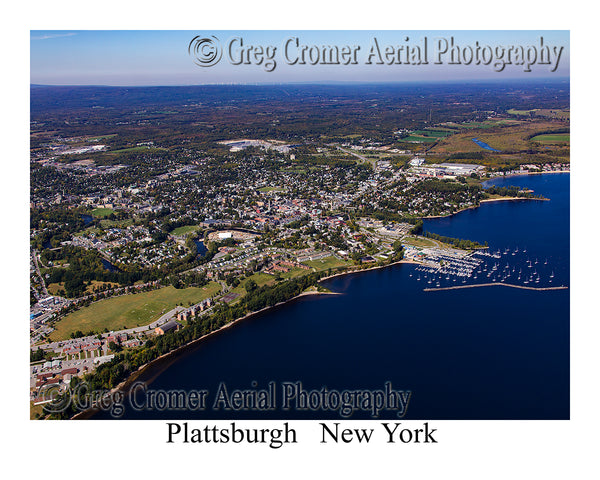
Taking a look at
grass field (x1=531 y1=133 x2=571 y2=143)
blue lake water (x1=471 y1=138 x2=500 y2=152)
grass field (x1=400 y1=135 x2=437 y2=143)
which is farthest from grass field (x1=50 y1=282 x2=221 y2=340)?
grass field (x1=531 y1=133 x2=571 y2=143)

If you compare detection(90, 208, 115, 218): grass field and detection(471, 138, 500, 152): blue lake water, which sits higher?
detection(471, 138, 500, 152): blue lake water

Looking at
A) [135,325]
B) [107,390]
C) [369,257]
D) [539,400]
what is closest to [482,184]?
[369,257]

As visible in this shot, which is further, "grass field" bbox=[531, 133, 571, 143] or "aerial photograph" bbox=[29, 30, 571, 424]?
"grass field" bbox=[531, 133, 571, 143]

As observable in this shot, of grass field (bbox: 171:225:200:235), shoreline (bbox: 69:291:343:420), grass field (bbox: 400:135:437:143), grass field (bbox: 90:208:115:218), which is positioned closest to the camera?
shoreline (bbox: 69:291:343:420)

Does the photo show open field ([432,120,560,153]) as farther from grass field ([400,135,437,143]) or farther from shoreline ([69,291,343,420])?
shoreline ([69,291,343,420])

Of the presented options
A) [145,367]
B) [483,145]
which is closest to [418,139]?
[483,145]

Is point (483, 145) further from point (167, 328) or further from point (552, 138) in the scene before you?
point (167, 328)
